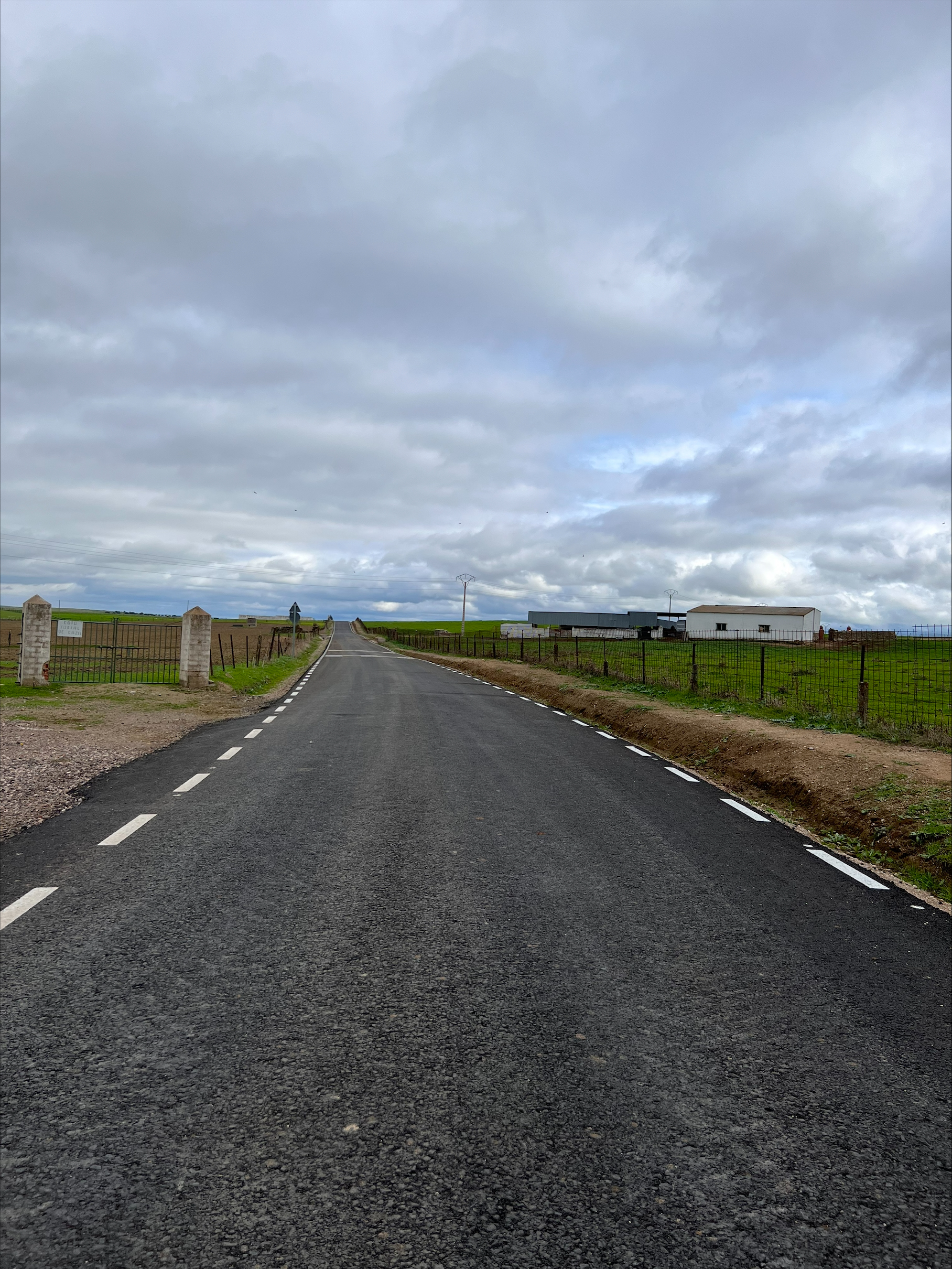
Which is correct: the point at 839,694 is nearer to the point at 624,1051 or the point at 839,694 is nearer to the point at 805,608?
the point at 624,1051

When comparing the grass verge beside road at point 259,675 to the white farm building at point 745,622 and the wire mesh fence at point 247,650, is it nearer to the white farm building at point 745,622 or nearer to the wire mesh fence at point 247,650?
the wire mesh fence at point 247,650

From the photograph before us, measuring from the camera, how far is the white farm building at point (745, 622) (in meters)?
98.2

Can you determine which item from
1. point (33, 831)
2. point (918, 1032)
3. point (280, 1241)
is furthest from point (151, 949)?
point (918, 1032)

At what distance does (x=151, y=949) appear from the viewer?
422 centimetres

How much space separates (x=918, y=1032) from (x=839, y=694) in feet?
67.4

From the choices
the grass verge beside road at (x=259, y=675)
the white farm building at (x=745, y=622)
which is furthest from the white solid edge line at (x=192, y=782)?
the white farm building at (x=745, y=622)

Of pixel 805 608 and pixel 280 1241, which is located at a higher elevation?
pixel 805 608

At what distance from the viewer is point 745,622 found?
9944cm

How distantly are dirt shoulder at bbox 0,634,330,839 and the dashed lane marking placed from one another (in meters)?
0.99

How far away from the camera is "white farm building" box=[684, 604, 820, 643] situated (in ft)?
322

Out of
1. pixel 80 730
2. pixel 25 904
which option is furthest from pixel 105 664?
pixel 25 904

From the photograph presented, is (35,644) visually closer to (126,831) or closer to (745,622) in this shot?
(126,831)

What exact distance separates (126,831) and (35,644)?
17.7m

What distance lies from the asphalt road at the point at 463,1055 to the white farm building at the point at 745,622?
95281mm
